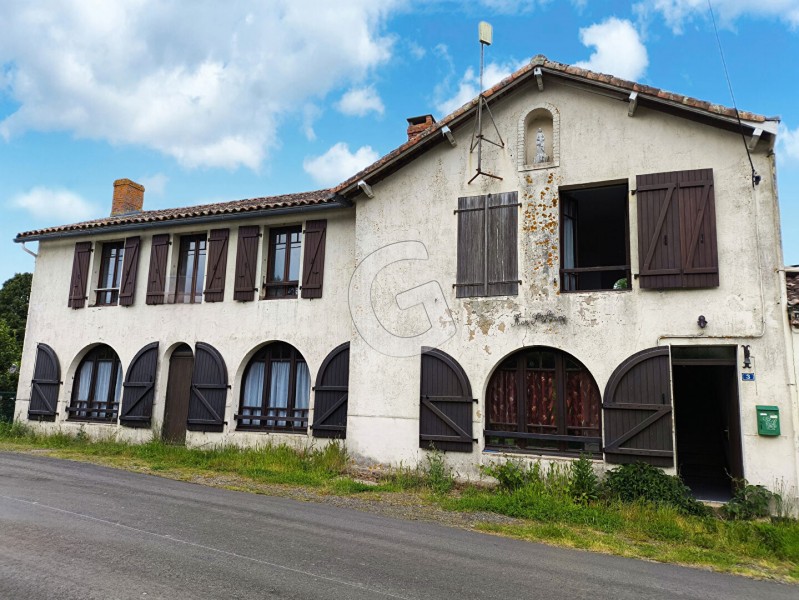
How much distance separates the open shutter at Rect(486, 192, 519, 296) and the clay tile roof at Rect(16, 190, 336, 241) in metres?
3.50

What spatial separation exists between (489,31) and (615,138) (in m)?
3.13

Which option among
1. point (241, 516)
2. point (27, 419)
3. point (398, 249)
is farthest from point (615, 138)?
point (27, 419)

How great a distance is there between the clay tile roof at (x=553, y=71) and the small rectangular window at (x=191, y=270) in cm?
455

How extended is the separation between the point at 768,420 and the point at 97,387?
47.6 ft

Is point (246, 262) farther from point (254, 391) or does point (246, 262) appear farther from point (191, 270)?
point (254, 391)

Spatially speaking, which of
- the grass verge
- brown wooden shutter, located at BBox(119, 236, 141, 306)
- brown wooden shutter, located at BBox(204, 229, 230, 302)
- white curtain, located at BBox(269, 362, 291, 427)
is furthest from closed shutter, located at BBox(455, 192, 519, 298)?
brown wooden shutter, located at BBox(119, 236, 141, 306)

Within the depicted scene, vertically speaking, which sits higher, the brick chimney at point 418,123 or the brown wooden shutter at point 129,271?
the brick chimney at point 418,123

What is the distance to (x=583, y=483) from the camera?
893 centimetres

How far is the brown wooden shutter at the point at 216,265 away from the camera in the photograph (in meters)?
13.5

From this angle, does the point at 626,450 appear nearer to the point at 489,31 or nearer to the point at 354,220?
the point at 354,220

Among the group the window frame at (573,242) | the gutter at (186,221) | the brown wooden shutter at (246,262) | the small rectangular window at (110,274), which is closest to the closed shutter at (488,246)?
the window frame at (573,242)

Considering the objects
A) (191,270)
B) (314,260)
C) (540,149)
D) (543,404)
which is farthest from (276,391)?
(540,149)

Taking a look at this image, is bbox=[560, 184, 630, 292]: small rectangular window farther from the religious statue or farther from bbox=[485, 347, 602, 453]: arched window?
bbox=[485, 347, 602, 453]: arched window

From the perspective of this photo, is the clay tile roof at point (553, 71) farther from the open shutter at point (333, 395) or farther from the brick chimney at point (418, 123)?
the open shutter at point (333, 395)
